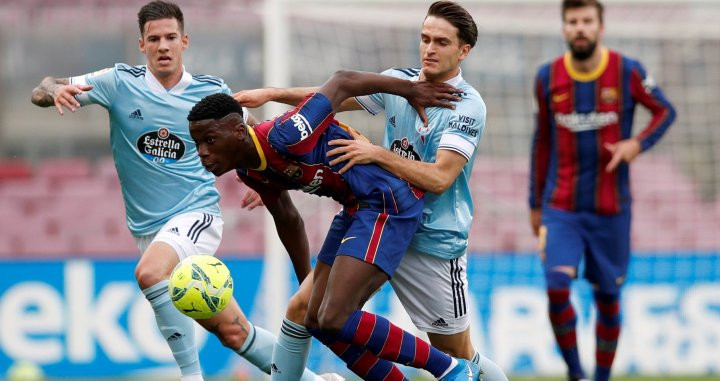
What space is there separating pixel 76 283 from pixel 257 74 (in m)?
7.79

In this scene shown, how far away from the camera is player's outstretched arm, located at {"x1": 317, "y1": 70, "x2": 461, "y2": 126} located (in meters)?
5.79

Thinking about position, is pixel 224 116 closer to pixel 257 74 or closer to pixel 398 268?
pixel 398 268

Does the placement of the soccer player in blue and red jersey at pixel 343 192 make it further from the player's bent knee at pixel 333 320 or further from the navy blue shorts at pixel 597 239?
the navy blue shorts at pixel 597 239

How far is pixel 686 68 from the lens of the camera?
1131 centimetres

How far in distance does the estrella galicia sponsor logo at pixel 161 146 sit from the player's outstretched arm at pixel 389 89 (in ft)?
3.72

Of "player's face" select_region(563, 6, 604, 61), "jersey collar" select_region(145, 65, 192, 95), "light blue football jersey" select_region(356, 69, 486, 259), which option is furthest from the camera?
"player's face" select_region(563, 6, 604, 61)

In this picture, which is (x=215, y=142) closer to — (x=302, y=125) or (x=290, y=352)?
(x=302, y=125)

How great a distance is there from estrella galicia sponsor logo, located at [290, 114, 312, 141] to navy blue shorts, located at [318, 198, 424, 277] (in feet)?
1.57

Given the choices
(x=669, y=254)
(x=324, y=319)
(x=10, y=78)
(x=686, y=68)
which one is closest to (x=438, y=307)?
(x=324, y=319)

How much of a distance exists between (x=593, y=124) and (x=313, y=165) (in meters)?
3.02

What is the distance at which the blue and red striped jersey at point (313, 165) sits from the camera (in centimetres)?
555

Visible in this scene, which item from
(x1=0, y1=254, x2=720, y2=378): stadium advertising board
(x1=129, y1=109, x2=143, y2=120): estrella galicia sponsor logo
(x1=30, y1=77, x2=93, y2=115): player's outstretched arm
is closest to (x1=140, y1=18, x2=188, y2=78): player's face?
(x1=129, y1=109, x2=143, y2=120): estrella galicia sponsor logo

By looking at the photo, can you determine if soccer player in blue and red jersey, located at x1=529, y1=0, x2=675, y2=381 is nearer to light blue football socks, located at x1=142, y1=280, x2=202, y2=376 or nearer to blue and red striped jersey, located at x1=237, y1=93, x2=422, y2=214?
blue and red striped jersey, located at x1=237, y1=93, x2=422, y2=214

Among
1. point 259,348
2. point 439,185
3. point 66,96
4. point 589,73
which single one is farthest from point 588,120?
point 66,96
